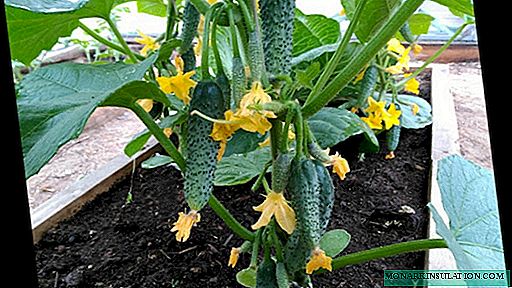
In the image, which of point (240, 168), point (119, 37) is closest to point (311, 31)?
point (240, 168)

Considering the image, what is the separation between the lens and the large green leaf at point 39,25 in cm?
66

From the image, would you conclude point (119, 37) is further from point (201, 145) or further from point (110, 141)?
point (110, 141)

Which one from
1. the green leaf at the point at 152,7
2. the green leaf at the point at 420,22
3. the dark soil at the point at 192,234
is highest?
the green leaf at the point at 152,7

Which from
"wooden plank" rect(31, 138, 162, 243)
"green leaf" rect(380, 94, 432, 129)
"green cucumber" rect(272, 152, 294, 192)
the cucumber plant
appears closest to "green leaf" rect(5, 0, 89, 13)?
the cucumber plant

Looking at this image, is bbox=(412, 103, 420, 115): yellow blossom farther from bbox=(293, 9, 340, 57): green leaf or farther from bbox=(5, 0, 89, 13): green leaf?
bbox=(5, 0, 89, 13): green leaf

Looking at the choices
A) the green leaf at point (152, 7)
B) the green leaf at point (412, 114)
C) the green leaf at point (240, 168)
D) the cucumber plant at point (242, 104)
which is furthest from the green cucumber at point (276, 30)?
the green leaf at point (412, 114)

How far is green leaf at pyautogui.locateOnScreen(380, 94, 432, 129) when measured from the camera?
4.43ft

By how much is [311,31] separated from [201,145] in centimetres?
70

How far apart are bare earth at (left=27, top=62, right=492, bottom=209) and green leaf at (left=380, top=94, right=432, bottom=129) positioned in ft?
0.50

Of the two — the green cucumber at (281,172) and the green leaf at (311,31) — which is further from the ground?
the green leaf at (311,31)

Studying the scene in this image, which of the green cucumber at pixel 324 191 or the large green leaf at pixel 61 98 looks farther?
the green cucumber at pixel 324 191

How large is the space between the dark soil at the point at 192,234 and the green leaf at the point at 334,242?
182 millimetres

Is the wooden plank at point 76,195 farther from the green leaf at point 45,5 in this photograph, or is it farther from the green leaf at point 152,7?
the green leaf at point 45,5

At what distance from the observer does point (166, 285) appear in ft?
2.85
